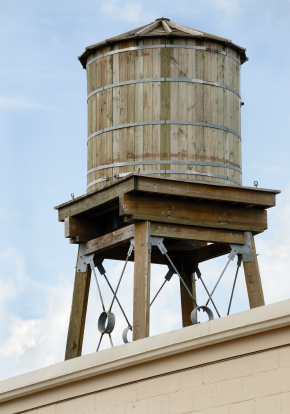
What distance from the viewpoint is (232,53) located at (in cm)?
1402

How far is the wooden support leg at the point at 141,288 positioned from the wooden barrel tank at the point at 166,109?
3.95 ft

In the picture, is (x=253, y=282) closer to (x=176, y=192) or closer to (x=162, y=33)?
(x=176, y=192)

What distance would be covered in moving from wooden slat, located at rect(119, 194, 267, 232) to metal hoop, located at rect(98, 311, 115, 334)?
64.8 inches

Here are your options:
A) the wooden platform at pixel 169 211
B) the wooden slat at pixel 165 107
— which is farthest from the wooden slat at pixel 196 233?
the wooden slat at pixel 165 107

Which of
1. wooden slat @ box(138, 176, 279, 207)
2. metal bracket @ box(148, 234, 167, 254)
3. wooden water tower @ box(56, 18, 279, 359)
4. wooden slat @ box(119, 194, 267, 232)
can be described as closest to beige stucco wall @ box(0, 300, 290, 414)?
wooden water tower @ box(56, 18, 279, 359)

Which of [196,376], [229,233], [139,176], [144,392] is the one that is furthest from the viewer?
[229,233]

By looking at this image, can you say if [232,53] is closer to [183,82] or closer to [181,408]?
[183,82]

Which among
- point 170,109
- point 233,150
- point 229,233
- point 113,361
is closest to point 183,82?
point 170,109

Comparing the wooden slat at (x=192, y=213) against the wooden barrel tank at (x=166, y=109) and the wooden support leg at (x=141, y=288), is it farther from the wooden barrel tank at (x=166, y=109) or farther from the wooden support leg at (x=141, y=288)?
the wooden barrel tank at (x=166, y=109)

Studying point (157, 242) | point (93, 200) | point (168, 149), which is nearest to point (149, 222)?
point (157, 242)

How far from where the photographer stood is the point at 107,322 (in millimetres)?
12984

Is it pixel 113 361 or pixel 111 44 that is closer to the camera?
pixel 113 361

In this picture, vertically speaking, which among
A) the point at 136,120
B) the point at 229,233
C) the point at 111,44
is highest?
the point at 111,44

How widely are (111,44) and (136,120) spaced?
4.76 feet
